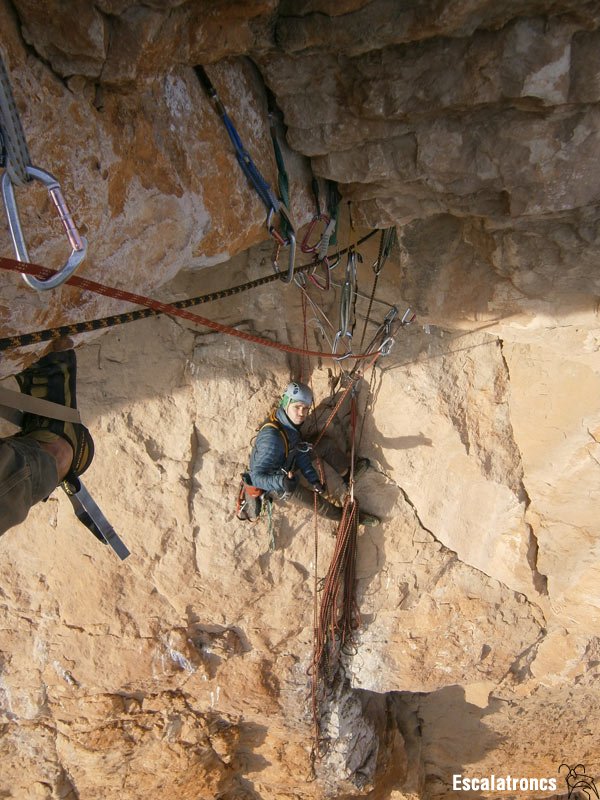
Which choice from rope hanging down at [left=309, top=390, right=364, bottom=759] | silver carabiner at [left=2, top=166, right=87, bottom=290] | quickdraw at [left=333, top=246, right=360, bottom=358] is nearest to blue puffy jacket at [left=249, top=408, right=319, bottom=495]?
rope hanging down at [left=309, top=390, right=364, bottom=759]

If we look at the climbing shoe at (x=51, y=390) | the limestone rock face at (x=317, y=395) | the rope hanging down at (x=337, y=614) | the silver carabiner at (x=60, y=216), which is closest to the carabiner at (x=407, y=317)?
the limestone rock face at (x=317, y=395)

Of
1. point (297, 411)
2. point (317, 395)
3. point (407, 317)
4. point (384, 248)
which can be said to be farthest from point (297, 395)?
point (384, 248)

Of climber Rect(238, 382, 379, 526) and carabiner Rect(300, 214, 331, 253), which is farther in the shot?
climber Rect(238, 382, 379, 526)

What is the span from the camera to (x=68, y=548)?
3.47 metres

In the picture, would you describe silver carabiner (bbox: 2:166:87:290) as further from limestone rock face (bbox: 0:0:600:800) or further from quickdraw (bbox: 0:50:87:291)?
limestone rock face (bbox: 0:0:600:800)

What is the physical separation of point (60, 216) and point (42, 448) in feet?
3.52

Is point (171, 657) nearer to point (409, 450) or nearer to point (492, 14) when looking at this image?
point (409, 450)

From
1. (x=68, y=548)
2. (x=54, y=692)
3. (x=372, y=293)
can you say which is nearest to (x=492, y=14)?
(x=372, y=293)

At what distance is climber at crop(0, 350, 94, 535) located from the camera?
170 cm

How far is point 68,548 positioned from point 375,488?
1.99 metres

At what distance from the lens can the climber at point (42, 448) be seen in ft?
5.57

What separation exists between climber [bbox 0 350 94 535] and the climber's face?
3.84 ft

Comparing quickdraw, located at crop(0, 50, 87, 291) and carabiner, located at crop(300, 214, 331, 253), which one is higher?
carabiner, located at crop(300, 214, 331, 253)

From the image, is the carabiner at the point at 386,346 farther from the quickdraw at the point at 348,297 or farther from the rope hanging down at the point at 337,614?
the rope hanging down at the point at 337,614
